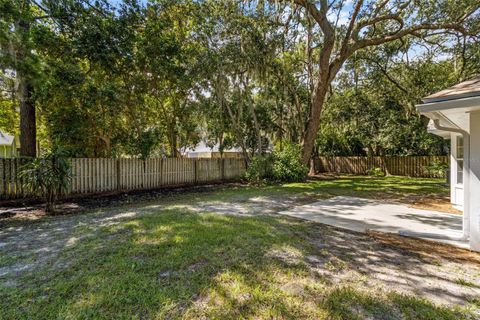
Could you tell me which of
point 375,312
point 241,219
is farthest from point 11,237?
point 375,312

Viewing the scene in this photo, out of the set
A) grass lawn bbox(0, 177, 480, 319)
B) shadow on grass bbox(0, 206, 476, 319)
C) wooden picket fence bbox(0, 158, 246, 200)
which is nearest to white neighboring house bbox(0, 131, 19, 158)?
wooden picket fence bbox(0, 158, 246, 200)

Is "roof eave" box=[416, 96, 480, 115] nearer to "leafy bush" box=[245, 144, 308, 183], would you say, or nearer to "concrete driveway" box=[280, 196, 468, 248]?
"concrete driveway" box=[280, 196, 468, 248]

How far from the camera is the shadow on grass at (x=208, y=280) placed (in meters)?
2.03

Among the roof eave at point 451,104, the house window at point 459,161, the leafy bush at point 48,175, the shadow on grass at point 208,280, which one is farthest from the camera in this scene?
the house window at point 459,161

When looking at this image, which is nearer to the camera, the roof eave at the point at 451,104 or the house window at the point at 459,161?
the roof eave at the point at 451,104

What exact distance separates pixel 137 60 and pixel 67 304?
805cm

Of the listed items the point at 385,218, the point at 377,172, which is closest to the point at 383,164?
the point at 377,172

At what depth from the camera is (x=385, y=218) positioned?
16.5 feet

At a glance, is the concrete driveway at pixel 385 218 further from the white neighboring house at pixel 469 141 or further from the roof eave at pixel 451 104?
the roof eave at pixel 451 104

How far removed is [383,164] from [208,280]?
1645 cm

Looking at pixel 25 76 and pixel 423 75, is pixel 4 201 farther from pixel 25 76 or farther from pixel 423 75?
pixel 423 75

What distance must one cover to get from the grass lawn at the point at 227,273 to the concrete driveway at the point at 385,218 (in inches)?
16.8

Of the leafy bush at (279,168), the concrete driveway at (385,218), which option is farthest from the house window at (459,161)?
the leafy bush at (279,168)

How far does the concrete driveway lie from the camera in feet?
13.3
